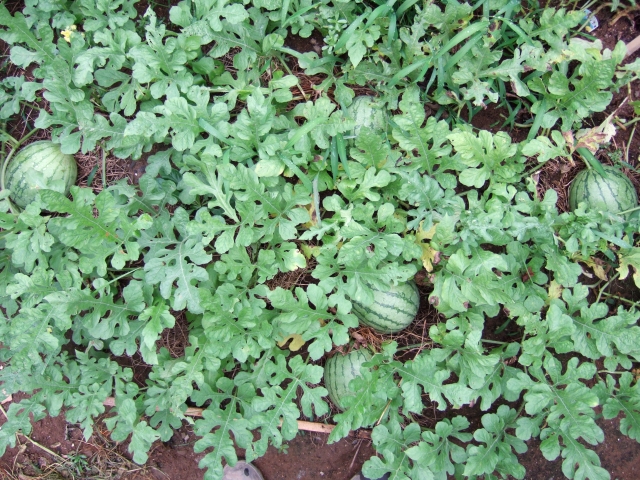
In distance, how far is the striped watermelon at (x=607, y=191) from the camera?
3.30 meters

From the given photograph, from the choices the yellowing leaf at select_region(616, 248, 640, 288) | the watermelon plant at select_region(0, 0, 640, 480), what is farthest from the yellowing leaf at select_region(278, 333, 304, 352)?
the yellowing leaf at select_region(616, 248, 640, 288)

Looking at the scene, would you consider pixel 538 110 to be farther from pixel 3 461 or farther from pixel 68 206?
pixel 3 461

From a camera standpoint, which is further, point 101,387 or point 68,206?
point 101,387

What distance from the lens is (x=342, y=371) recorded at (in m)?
3.37

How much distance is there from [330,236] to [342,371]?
882mm

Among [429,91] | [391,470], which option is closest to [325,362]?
[391,470]

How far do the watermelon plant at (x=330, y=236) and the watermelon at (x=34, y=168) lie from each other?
0.06 m

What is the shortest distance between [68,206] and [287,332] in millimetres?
1471

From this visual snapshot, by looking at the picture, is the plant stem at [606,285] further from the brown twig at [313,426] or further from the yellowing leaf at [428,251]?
the brown twig at [313,426]

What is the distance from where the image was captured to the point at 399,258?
3.29 metres

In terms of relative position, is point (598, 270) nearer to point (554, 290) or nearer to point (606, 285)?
point (606, 285)

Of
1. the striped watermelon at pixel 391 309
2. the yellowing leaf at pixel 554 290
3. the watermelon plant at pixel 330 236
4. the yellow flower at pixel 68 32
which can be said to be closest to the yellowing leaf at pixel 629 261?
the watermelon plant at pixel 330 236

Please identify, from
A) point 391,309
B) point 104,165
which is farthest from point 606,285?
point 104,165

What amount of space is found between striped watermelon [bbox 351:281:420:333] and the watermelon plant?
1cm
